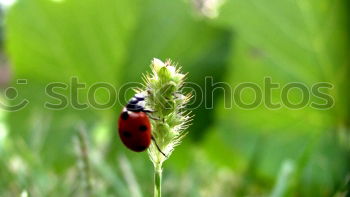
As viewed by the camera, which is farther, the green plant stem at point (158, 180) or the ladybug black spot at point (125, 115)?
the ladybug black spot at point (125, 115)

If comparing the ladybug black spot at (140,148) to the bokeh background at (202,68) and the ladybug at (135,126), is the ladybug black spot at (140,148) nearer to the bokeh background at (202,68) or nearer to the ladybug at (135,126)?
the ladybug at (135,126)

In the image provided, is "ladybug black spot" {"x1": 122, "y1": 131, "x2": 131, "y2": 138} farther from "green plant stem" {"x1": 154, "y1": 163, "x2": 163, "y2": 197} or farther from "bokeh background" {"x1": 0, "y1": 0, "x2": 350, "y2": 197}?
"bokeh background" {"x1": 0, "y1": 0, "x2": 350, "y2": 197}

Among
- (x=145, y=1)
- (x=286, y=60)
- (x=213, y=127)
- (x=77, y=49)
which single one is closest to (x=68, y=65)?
(x=77, y=49)

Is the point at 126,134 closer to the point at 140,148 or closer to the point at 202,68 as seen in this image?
the point at 140,148

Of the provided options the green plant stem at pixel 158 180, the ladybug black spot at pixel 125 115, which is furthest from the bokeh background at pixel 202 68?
the green plant stem at pixel 158 180

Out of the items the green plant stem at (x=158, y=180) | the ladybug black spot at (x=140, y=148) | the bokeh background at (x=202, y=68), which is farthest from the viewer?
the bokeh background at (x=202, y=68)

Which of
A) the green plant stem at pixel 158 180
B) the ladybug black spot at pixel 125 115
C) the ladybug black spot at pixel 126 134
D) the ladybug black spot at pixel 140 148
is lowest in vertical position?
the green plant stem at pixel 158 180

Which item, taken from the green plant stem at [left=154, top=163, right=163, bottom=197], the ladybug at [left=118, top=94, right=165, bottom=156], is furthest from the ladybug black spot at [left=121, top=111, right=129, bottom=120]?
the green plant stem at [left=154, top=163, right=163, bottom=197]
